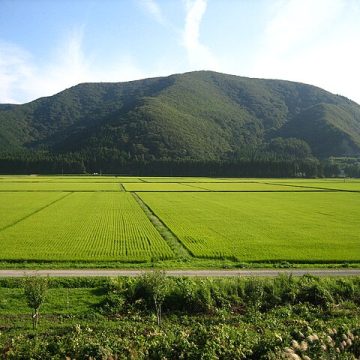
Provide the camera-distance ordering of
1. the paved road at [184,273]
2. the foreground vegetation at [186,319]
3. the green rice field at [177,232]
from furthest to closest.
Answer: the green rice field at [177,232], the paved road at [184,273], the foreground vegetation at [186,319]

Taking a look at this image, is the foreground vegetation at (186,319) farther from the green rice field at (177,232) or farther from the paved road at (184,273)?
the green rice field at (177,232)

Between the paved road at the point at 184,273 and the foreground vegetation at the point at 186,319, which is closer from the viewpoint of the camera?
the foreground vegetation at the point at 186,319

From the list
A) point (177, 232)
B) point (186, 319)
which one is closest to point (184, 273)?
point (186, 319)

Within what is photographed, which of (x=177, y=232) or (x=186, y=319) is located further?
(x=177, y=232)

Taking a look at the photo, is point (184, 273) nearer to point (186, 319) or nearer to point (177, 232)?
point (186, 319)

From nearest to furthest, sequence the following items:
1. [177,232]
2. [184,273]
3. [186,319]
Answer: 1. [186,319]
2. [184,273]
3. [177,232]

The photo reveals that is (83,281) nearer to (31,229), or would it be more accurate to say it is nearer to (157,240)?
(157,240)

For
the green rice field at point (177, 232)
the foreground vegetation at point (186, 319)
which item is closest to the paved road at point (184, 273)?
the foreground vegetation at point (186, 319)

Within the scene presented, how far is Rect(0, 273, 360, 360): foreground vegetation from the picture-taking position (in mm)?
12523

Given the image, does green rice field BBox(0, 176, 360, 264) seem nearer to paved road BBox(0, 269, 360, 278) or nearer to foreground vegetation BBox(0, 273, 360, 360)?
paved road BBox(0, 269, 360, 278)

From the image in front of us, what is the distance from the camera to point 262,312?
733 inches

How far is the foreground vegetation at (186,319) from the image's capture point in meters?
12.5

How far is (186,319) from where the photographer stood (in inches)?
695

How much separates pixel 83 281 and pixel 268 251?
46.5ft
